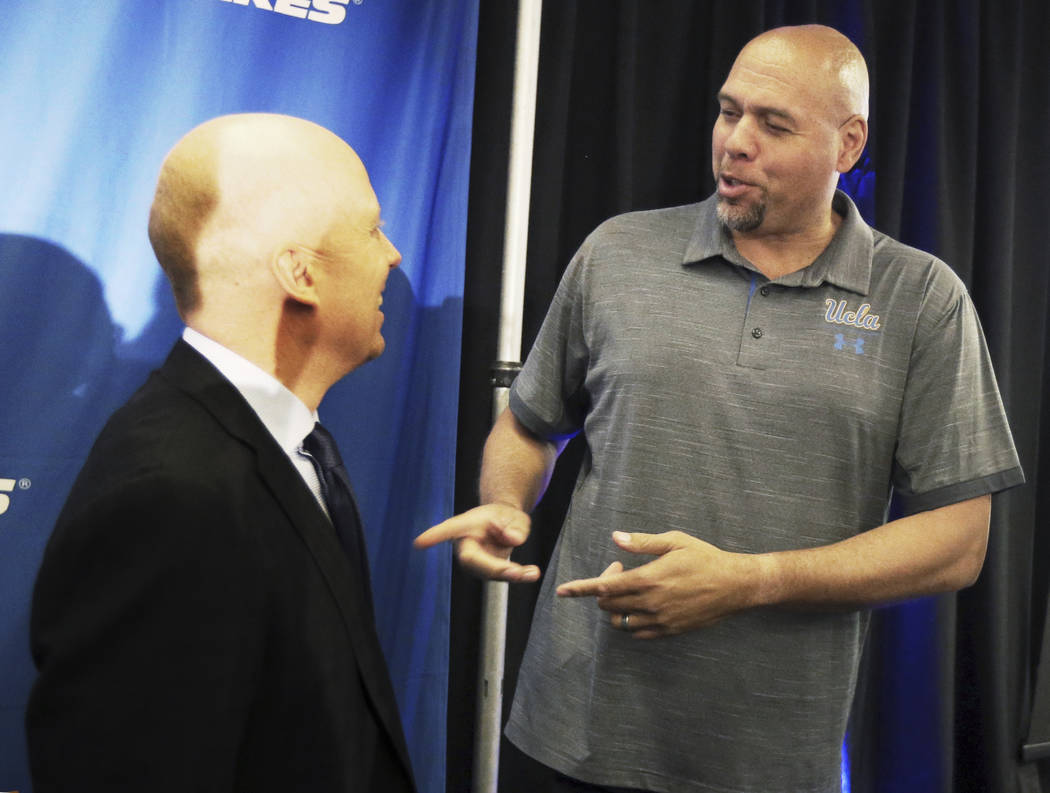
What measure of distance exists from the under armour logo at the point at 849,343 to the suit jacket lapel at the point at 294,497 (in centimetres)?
101

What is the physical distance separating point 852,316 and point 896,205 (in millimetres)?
1527

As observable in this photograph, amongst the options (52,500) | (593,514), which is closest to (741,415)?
(593,514)

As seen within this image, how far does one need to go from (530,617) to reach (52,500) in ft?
3.94

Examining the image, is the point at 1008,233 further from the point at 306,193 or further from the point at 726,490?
the point at 306,193

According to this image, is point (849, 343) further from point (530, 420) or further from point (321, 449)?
point (321, 449)

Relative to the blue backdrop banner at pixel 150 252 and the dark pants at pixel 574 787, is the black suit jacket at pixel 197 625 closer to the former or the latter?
the dark pants at pixel 574 787

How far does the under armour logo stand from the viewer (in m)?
1.74

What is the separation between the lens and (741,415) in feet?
5.63

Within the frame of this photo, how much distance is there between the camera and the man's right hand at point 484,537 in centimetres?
153

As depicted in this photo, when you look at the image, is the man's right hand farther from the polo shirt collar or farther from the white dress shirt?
the polo shirt collar

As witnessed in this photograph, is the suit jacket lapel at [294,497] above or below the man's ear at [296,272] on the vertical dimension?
below

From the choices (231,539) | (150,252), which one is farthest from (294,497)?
(150,252)

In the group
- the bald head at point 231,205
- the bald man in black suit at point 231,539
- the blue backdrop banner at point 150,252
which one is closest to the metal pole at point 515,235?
the blue backdrop banner at point 150,252

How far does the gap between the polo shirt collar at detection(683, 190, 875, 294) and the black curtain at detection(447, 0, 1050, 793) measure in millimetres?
818
